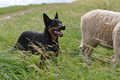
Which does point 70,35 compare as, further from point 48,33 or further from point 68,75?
point 68,75

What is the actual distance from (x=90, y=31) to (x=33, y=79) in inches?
82.7

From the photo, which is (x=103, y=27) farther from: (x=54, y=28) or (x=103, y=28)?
(x=54, y=28)

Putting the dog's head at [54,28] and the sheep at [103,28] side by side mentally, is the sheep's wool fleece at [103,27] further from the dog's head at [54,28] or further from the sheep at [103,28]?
the dog's head at [54,28]

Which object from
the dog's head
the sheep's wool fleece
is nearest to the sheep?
the sheep's wool fleece

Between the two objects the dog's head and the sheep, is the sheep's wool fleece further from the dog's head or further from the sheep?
the dog's head

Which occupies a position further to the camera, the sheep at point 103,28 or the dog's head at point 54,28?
the dog's head at point 54,28

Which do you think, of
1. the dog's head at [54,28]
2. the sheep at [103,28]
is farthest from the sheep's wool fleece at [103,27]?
the dog's head at [54,28]

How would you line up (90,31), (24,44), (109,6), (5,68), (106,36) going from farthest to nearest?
(109,6) → (24,44) → (90,31) → (106,36) → (5,68)

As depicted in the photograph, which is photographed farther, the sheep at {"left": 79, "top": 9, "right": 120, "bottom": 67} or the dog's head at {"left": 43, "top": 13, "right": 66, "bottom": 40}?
the dog's head at {"left": 43, "top": 13, "right": 66, "bottom": 40}

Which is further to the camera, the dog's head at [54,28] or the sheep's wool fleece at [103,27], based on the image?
the dog's head at [54,28]

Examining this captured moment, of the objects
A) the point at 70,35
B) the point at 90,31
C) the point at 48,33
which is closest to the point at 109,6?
the point at 70,35

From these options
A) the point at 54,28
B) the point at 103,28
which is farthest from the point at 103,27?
the point at 54,28

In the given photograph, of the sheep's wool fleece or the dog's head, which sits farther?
the dog's head

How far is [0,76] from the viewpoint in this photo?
3.01m
